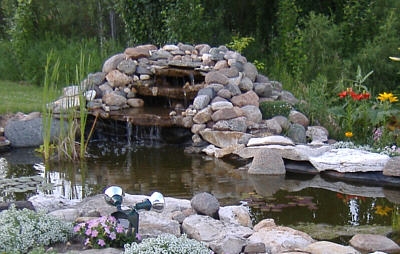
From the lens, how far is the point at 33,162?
8625 millimetres

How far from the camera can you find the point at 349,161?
7.97 meters

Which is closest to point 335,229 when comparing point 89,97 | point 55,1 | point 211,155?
point 211,155

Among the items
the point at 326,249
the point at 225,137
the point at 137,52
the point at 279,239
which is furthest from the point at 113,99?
the point at 326,249

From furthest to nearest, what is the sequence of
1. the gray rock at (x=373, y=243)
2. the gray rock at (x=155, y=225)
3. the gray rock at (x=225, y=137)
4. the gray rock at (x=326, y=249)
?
1. the gray rock at (x=225, y=137)
2. the gray rock at (x=373, y=243)
3. the gray rock at (x=155, y=225)
4. the gray rock at (x=326, y=249)

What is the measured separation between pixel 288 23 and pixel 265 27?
1528mm

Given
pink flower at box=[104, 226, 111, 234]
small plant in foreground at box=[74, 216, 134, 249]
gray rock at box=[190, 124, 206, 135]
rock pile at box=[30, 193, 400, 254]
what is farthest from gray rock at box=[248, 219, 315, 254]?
gray rock at box=[190, 124, 206, 135]

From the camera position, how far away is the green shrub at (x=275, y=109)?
970 cm

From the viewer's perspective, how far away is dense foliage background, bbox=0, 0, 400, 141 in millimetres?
11602

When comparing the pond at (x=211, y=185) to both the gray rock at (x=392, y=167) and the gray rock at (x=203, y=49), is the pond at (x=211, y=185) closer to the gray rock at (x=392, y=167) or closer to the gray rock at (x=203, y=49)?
the gray rock at (x=392, y=167)

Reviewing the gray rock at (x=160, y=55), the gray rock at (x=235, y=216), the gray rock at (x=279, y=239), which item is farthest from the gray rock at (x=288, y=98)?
the gray rock at (x=279, y=239)

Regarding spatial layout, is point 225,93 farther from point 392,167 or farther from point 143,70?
point 392,167

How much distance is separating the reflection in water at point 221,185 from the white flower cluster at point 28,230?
2.11m

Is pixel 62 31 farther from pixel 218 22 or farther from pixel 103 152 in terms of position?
pixel 103 152

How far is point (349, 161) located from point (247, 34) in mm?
7119
